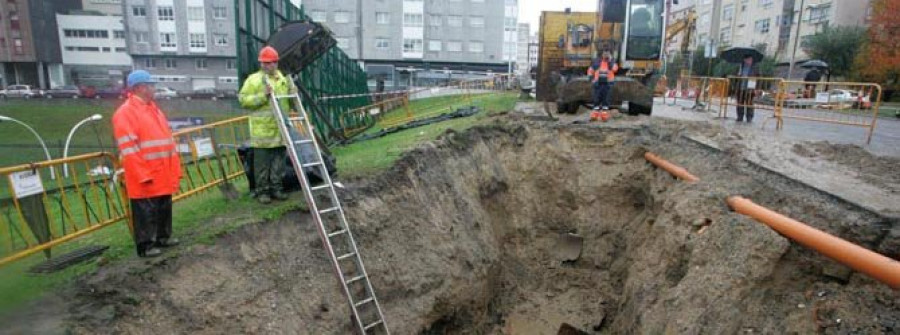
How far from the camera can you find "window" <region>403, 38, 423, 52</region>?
2080 inches

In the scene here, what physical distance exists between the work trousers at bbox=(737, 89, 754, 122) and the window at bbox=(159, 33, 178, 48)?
51192 mm

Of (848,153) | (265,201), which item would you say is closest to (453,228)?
(265,201)

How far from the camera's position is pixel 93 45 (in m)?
51.5

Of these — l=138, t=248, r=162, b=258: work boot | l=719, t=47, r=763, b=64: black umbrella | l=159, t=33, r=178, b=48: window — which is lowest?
l=138, t=248, r=162, b=258: work boot

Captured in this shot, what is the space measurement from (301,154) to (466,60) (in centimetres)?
4941

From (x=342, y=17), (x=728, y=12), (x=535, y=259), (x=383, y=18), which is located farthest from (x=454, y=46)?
(x=535, y=259)

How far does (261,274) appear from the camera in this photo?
14.9 feet

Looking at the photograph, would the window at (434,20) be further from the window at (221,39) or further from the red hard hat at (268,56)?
the red hard hat at (268,56)

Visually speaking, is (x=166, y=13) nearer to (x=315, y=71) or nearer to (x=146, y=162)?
(x=315, y=71)

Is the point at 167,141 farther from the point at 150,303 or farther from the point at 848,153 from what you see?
the point at 848,153

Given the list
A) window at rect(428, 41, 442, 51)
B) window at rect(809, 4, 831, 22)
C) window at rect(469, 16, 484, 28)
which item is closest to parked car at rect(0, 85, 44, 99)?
window at rect(428, 41, 442, 51)

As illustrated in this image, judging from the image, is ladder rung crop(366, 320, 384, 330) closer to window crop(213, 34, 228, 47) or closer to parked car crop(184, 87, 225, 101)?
parked car crop(184, 87, 225, 101)

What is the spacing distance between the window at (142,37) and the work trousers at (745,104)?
174 feet

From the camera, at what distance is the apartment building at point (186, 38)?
49.1 metres
